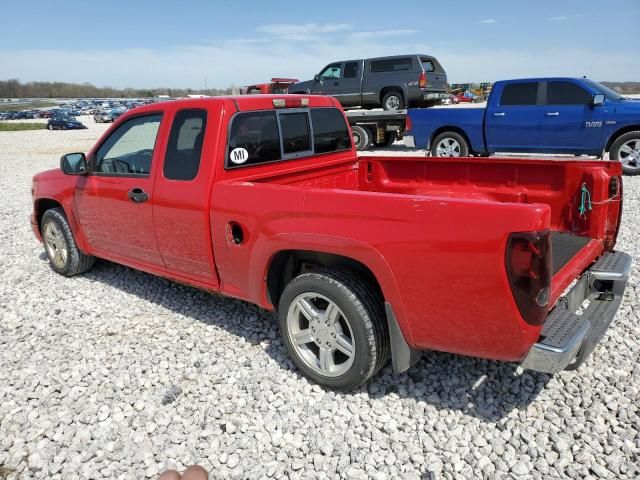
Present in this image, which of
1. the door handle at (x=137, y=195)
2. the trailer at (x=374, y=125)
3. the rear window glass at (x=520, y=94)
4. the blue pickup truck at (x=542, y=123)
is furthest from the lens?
the trailer at (x=374, y=125)

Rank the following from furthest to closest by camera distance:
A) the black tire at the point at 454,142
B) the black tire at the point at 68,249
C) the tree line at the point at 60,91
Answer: the tree line at the point at 60,91 < the black tire at the point at 454,142 < the black tire at the point at 68,249

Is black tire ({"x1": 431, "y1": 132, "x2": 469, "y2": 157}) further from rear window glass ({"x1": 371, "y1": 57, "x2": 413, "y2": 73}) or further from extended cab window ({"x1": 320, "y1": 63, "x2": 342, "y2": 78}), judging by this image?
extended cab window ({"x1": 320, "y1": 63, "x2": 342, "y2": 78})

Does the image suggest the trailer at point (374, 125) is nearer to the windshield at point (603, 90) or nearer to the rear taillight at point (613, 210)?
the windshield at point (603, 90)

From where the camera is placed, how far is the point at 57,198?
195 inches

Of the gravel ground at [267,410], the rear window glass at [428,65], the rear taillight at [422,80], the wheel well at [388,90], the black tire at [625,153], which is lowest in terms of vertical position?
the gravel ground at [267,410]

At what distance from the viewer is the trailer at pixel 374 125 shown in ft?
47.2

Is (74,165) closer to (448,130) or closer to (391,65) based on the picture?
(448,130)

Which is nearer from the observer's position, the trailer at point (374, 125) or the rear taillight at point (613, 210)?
the rear taillight at point (613, 210)

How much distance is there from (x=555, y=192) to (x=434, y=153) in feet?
26.8

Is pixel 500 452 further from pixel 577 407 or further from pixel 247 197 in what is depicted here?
pixel 247 197

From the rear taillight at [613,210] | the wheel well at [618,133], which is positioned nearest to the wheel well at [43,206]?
the rear taillight at [613,210]

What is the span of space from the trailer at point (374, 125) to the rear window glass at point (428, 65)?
2.37 metres

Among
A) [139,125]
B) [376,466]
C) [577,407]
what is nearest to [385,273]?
[376,466]

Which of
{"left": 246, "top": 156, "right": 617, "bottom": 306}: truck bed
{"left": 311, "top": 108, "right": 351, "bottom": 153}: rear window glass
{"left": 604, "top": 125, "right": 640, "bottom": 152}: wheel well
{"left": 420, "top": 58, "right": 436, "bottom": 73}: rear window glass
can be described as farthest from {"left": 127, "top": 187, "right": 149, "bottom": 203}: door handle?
{"left": 420, "top": 58, "right": 436, "bottom": 73}: rear window glass
